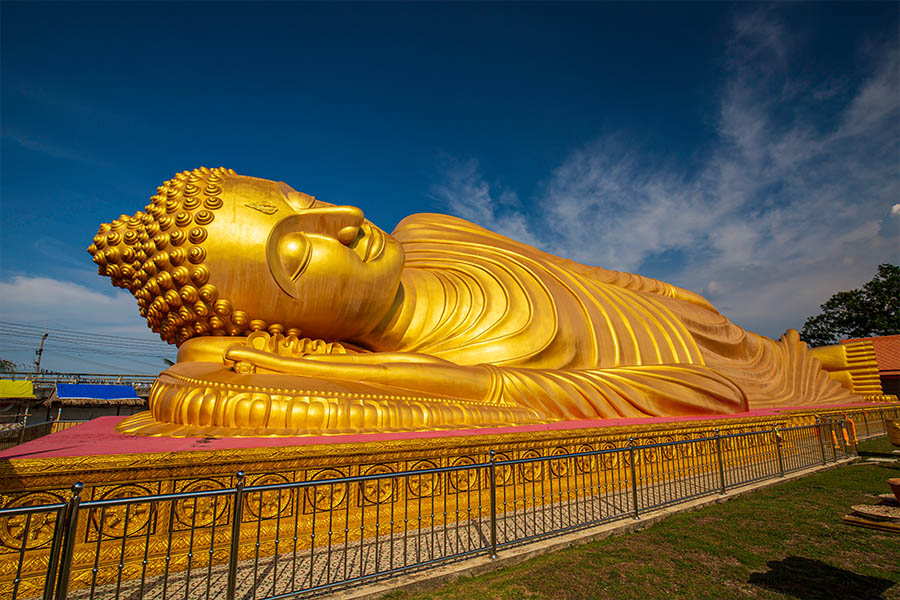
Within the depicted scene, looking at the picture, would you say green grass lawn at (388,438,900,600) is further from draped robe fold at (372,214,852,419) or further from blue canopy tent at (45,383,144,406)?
blue canopy tent at (45,383,144,406)

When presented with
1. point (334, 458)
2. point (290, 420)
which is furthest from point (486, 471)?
point (290, 420)

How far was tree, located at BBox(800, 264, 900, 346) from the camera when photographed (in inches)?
925

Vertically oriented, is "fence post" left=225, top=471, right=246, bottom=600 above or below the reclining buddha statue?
below

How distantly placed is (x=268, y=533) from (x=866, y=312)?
105ft

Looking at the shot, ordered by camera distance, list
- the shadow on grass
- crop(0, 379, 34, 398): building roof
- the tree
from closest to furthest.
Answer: the shadow on grass
crop(0, 379, 34, 398): building roof
the tree

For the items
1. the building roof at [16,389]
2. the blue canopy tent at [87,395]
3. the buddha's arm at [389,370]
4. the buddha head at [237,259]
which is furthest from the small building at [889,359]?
the building roof at [16,389]

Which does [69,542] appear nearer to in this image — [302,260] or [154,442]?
[154,442]

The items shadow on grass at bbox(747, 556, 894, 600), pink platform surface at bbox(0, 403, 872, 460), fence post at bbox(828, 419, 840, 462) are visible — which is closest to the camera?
shadow on grass at bbox(747, 556, 894, 600)

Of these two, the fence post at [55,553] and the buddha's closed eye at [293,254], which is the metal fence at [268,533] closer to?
the fence post at [55,553]

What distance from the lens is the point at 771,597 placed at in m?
2.29

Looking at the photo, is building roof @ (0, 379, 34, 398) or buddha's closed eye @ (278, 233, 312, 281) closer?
buddha's closed eye @ (278, 233, 312, 281)

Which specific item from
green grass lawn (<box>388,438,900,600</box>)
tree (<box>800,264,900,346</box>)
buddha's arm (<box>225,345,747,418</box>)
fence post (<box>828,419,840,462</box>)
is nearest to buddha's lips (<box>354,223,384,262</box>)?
buddha's arm (<box>225,345,747,418</box>)

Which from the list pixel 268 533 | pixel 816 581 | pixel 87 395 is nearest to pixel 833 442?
pixel 816 581

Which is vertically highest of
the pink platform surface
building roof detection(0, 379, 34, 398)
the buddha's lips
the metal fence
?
the buddha's lips
